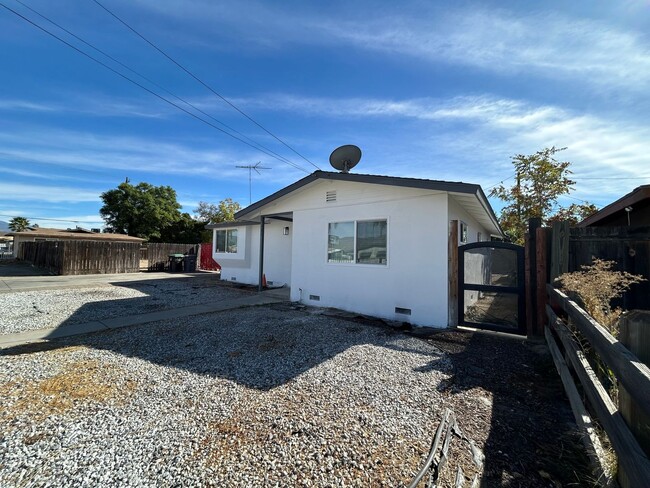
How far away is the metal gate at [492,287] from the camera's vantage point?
5.83 metres

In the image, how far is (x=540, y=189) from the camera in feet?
52.1

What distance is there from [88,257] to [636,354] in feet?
71.2

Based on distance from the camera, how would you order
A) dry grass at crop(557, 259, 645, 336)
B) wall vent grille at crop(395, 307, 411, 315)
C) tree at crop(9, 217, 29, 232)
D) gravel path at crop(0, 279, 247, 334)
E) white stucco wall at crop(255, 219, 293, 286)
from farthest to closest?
tree at crop(9, 217, 29, 232)
white stucco wall at crop(255, 219, 293, 286)
wall vent grille at crop(395, 307, 411, 315)
gravel path at crop(0, 279, 247, 334)
dry grass at crop(557, 259, 645, 336)

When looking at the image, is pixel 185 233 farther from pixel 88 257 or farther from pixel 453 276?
pixel 453 276

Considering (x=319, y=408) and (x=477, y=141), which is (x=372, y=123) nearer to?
(x=477, y=141)

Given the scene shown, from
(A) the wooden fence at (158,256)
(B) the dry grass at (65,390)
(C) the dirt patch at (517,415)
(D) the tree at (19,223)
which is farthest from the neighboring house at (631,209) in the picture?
(D) the tree at (19,223)

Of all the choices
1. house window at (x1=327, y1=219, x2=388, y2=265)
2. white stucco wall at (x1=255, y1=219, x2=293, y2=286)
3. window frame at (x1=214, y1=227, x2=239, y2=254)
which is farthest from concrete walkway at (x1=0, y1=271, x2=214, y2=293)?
house window at (x1=327, y1=219, x2=388, y2=265)

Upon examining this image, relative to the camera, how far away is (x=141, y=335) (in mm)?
5535

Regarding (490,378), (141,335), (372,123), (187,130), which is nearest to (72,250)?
(187,130)

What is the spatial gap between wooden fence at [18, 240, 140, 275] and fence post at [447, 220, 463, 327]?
19348 millimetres

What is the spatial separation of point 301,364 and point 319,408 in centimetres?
128

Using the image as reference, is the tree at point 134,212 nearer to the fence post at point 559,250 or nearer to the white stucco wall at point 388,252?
the white stucco wall at point 388,252

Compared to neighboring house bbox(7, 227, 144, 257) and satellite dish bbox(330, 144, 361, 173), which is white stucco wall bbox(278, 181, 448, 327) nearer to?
satellite dish bbox(330, 144, 361, 173)

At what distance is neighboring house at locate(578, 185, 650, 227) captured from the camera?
14.7 ft
